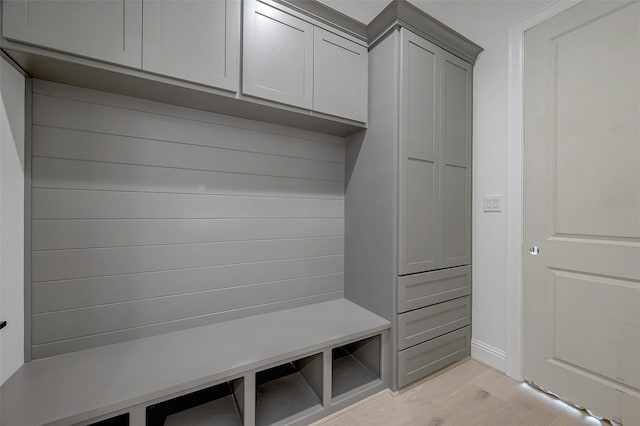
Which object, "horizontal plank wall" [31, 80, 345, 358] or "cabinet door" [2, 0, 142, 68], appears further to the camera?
"horizontal plank wall" [31, 80, 345, 358]

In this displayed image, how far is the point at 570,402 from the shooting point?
1.59m

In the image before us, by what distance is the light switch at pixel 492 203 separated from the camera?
75.8 inches

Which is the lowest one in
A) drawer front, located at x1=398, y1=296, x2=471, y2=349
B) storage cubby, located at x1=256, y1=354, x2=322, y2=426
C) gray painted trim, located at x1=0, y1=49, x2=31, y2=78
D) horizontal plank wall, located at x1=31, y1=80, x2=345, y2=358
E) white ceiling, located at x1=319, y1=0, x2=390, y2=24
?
storage cubby, located at x1=256, y1=354, x2=322, y2=426

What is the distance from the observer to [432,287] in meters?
1.85

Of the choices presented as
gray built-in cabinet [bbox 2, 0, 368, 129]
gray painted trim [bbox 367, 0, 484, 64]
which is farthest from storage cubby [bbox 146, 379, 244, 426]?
gray painted trim [bbox 367, 0, 484, 64]

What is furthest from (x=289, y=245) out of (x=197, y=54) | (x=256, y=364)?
(x=197, y=54)

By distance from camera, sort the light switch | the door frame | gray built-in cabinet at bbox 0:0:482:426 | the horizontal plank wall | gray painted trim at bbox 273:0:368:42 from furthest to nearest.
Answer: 1. the light switch
2. the door frame
3. gray painted trim at bbox 273:0:368:42
4. the horizontal plank wall
5. gray built-in cabinet at bbox 0:0:482:426

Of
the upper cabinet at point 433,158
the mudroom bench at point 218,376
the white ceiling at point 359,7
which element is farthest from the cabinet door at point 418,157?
the white ceiling at point 359,7

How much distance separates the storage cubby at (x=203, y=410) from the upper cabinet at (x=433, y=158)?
1253mm

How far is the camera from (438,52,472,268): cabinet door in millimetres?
1902

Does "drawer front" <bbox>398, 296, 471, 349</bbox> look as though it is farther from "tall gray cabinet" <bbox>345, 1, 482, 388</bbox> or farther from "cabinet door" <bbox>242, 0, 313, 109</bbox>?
"cabinet door" <bbox>242, 0, 313, 109</bbox>

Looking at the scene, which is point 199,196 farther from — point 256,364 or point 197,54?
point 256,364

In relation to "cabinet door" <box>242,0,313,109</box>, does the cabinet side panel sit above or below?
below

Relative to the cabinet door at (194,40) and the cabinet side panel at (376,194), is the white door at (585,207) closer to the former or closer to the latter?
the cabinet side panel at (376,194)
